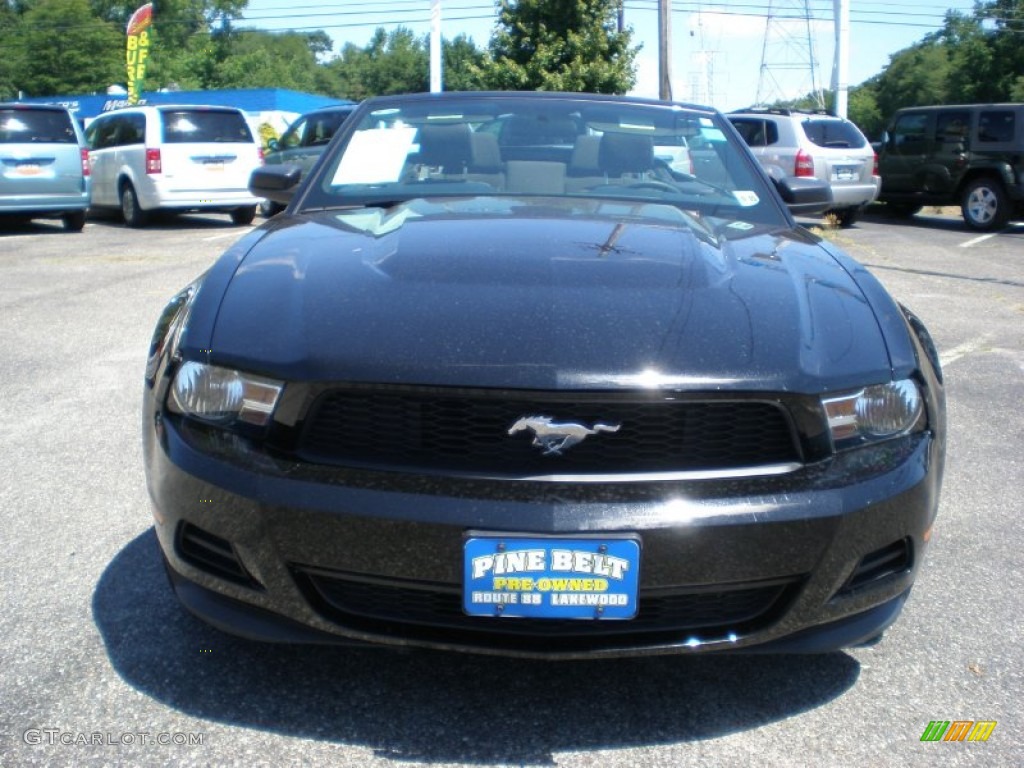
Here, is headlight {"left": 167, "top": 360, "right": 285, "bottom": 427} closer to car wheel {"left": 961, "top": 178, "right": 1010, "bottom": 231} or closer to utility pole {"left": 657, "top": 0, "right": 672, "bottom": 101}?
car wheel {"left": 961, "top": 178, "right": 1010, "bottom": 231}

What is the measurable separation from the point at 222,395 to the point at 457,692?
2.88ft

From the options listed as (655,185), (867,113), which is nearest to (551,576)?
(655,185)

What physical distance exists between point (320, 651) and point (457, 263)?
3.37 feet

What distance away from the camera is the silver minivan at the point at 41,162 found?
13.8 m

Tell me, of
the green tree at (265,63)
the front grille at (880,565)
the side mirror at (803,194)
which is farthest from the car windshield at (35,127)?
the green tree at (265,63)

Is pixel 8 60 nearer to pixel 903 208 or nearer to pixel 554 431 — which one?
pixel 903 208

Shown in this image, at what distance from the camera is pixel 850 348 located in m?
2.44

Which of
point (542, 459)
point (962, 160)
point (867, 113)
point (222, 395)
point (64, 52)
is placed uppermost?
point (64, 52)

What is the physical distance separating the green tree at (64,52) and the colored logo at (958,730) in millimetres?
72864

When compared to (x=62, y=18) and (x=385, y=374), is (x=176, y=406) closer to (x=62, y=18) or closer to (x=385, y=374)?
(x=385, y=374)

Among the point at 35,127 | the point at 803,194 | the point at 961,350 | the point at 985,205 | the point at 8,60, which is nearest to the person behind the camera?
the point at 803,194

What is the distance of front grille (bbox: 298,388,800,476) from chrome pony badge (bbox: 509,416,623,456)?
1cm

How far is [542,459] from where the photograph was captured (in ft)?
7.30

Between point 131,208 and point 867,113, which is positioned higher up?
point 867,113
